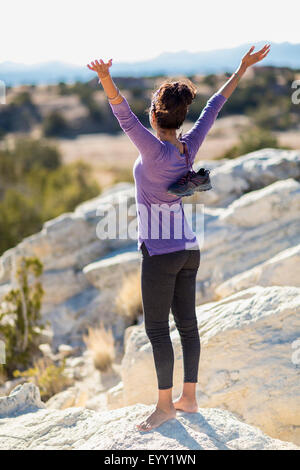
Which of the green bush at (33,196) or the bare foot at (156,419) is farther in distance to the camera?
the green bush at (33,196)

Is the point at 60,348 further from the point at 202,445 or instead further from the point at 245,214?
the point at 202,445

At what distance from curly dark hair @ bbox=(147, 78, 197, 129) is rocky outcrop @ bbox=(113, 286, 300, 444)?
1.87m

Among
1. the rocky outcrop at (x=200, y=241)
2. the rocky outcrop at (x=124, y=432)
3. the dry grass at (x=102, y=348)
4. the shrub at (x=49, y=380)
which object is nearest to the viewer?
the rocky outcrop at (x=124, y=432)

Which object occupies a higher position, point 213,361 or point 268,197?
point 268,197

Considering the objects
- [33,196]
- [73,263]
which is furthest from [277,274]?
[33,196]

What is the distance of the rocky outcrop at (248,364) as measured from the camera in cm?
343

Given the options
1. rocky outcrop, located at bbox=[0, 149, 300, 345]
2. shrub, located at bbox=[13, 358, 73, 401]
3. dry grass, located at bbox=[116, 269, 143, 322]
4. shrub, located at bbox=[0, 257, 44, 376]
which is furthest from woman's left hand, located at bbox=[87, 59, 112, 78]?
dry grass, located at bbox=[116, 269, 143, 322]

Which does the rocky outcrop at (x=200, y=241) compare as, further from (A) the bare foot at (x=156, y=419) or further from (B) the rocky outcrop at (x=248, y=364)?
(A) the bare foot at (x=156, y=419)

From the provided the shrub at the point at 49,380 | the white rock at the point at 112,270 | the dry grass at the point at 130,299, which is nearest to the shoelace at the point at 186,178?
the shrub at the point at 49,380

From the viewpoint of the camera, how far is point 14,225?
1057 centimetres

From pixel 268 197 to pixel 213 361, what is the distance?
3.31 meters

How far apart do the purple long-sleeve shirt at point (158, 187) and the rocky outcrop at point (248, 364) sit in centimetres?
131

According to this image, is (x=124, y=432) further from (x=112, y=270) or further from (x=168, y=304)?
(x=112, y=270)

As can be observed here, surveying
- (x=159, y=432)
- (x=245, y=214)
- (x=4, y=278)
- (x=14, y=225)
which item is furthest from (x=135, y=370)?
(x=14, y=225)
